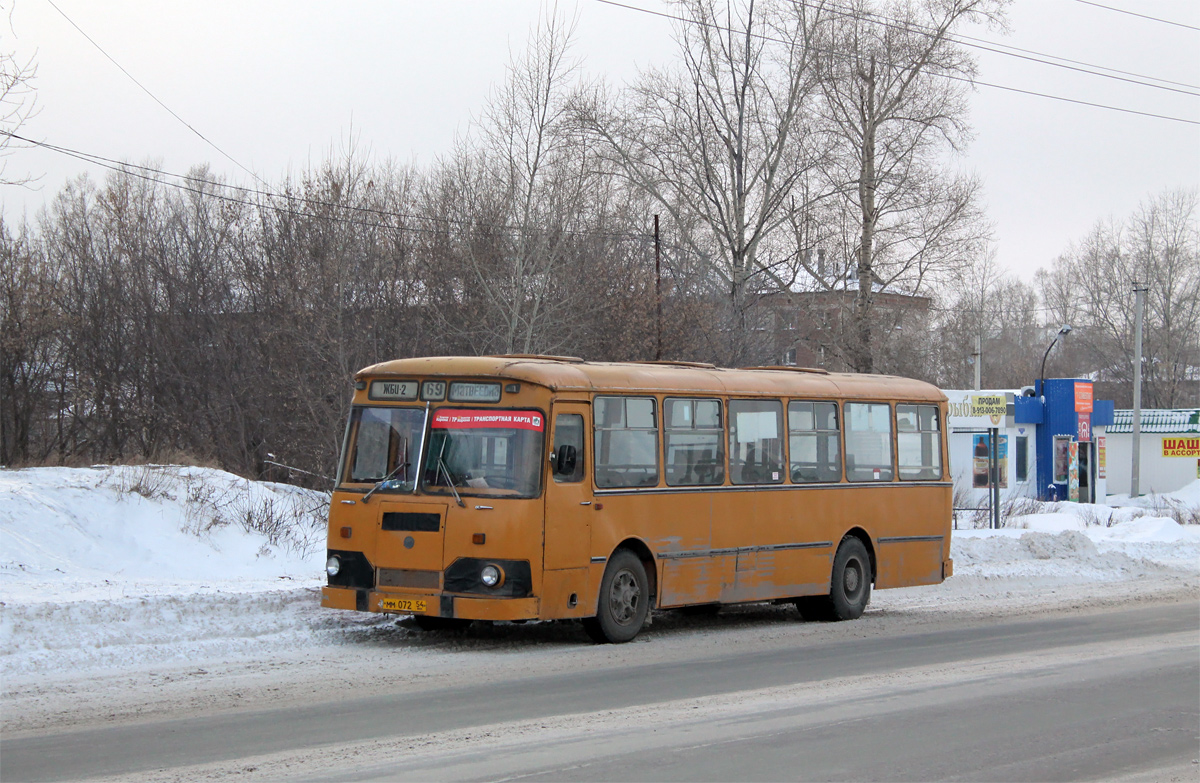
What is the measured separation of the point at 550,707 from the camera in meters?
8.65

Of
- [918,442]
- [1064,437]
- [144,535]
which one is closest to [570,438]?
[918,442]

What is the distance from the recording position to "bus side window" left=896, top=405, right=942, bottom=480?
15.7m

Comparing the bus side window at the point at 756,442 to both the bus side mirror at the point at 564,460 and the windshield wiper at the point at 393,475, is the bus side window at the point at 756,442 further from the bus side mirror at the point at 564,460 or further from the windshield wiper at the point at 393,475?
the windshield wiper at the point at 393,475

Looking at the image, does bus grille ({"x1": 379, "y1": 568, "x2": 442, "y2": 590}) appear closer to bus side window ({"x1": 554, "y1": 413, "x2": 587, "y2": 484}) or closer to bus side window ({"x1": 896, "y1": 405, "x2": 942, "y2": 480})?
bus side window ({"x1": 554, "y1": 413, "x2": 587, "y2": 484})

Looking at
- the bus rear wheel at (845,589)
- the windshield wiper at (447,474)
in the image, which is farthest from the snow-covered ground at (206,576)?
the windshield wiper at (447,474)

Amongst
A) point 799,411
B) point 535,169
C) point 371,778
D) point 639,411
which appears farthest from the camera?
point 535,169

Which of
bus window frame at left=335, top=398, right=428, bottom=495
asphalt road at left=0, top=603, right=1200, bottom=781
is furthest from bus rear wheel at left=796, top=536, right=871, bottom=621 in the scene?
bus window frame at left=335, top=398, right=428, bottom=495

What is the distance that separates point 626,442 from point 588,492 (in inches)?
33.6

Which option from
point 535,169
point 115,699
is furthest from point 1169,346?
point 115,699

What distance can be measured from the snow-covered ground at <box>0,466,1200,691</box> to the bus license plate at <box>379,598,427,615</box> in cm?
43

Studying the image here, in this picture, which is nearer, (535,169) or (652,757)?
(652,757)

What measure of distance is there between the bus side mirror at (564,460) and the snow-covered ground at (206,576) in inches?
72.5

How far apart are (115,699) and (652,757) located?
4.03m

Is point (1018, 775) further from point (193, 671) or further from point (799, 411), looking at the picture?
point (799, 411)
